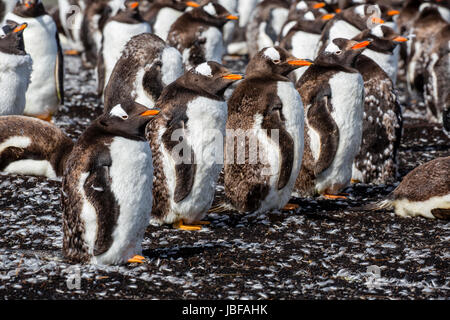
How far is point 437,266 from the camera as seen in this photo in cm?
573

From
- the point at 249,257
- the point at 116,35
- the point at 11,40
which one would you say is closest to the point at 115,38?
the point at 116,35

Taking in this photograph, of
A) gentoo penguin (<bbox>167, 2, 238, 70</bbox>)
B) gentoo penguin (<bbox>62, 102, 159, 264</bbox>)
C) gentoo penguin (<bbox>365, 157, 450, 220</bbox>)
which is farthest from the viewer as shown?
gentoo penguin (<bbox>167, 2, 238, 70</bbox>)

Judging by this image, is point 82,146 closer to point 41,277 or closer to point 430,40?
point 41,277

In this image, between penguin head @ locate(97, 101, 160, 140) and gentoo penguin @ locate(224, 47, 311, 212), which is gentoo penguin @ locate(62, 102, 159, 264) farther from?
gentoo penguin @ locate(224, 47, 311, 212)

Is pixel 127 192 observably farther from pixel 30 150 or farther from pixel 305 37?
pixel 305 37

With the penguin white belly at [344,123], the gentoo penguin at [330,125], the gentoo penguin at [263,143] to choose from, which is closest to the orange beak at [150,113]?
the gentoo penguin at [263,143]

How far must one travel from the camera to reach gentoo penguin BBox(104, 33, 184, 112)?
8.56m

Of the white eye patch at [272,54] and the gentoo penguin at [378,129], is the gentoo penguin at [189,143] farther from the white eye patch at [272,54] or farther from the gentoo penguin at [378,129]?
the gentoo penguin at [378,129]

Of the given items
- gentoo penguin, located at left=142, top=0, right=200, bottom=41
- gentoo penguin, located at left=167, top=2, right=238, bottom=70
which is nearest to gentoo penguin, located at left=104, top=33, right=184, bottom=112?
gentoo penguin, located at left=167, top=2, right=238, bottom=70

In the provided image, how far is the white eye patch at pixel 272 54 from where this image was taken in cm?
710

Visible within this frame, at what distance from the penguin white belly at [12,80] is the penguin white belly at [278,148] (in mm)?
3339

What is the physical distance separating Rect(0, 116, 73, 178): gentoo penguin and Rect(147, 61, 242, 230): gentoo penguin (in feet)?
6.10

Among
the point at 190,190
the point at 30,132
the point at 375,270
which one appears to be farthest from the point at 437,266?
the point at 30,132
